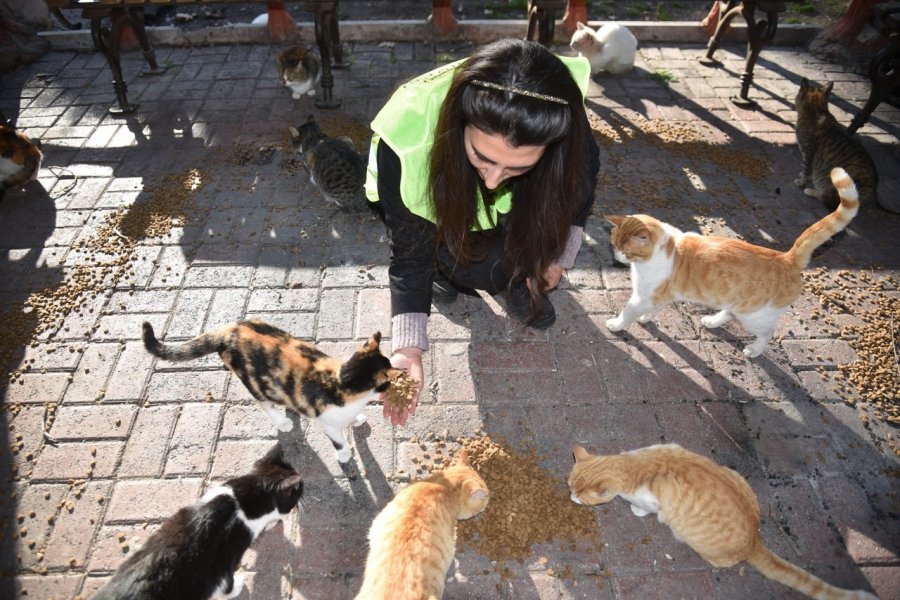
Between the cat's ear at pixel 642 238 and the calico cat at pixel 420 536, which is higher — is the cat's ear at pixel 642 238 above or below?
above

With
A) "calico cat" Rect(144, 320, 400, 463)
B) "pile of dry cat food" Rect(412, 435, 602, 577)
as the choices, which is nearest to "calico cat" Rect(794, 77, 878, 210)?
Result: "pile of dry cat food" Rect(412, 435, 602, 577)

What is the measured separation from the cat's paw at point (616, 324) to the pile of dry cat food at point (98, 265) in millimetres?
4357

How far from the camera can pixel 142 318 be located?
4.16m

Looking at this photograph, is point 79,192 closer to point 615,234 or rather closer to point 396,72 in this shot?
point 396,72

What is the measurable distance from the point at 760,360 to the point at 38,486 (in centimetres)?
543

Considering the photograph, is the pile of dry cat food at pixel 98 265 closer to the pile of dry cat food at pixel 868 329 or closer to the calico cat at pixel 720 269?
the calico cat at pixel 720 269

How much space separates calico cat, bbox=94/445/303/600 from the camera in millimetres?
2320

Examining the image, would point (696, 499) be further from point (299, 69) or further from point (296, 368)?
point (299, 69)

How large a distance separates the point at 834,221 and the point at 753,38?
445cm

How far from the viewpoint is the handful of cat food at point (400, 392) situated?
294 centimetres

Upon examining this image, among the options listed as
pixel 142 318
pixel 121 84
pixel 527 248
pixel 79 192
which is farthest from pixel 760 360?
pixel 121 84

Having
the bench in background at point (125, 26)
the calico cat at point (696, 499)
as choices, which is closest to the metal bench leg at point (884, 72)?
the calico cat at point (696, 499)

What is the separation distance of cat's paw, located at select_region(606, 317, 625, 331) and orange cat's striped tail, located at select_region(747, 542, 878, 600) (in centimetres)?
181

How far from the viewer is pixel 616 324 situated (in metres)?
4.08
